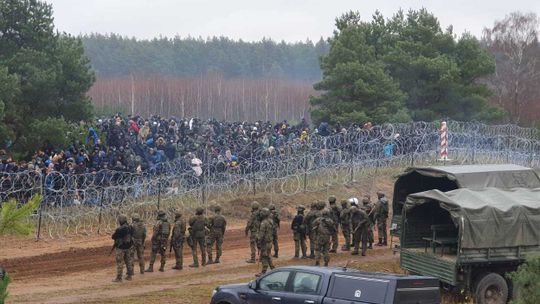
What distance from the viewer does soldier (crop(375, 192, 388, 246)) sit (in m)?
24.1

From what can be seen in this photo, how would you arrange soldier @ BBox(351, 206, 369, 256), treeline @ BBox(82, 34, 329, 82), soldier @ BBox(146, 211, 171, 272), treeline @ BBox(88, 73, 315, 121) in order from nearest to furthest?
soldier @ BBox(146, 211, 171, 272)
soldier @ BBox(351, 206, 369, 256)
treeline @ BBox(88, 73, 315, 121)
treeline @ BBox(82, 34, 329, 82)

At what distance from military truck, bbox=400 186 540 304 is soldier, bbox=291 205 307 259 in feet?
13.1

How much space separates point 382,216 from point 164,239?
6465 millimetres

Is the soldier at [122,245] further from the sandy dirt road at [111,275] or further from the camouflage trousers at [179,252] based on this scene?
the camouflage trousers at [179,252]

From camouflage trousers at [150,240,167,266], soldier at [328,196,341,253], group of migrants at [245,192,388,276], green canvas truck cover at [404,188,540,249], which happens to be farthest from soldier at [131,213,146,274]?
green canvas truck cover at [404,188,540,249]

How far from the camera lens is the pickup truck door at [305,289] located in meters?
14.2

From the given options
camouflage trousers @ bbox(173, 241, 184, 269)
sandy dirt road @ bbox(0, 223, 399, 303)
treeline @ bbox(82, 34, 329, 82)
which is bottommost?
sandy dirt road @ bbox(0, 223, 399, 303)

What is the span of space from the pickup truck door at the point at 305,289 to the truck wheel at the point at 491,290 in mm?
4332

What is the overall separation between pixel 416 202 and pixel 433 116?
92.0ft

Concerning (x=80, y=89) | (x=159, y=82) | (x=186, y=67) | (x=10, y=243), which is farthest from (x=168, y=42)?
(x=10, y=243)

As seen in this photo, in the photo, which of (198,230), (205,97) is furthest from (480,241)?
(205,97)

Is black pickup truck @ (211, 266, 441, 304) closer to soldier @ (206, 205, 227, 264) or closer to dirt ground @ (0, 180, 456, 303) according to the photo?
dirt ground @ (0, 180, 456, 303)

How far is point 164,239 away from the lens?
21094 millimetres

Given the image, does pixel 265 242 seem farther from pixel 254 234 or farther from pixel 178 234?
pixel 178 234
